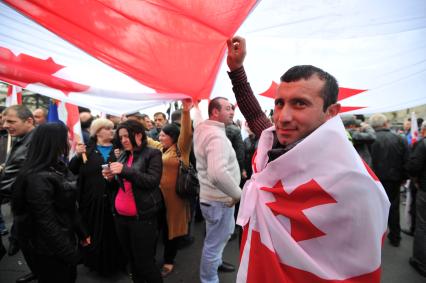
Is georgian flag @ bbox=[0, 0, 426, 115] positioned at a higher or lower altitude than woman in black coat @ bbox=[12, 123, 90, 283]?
higher

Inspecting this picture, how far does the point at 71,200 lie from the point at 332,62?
2273 millimetres

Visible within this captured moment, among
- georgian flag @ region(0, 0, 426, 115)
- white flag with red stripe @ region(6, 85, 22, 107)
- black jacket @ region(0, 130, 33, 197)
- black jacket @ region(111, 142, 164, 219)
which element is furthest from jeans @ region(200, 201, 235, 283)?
white flag with red stripe @ region(6, 85, 22, 107)

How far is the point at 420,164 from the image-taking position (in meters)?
3.28

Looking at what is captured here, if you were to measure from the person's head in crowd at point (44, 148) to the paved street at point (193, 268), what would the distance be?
6.21 ft

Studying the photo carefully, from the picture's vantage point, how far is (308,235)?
103 cm

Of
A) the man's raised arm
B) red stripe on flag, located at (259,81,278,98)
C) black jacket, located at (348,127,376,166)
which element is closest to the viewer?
the man's raised arm

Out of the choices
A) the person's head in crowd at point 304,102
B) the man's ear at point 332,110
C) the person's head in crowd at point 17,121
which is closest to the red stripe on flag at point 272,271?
the person's head in crowd at point 304,102

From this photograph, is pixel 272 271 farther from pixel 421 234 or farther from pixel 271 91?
Answer: pixel 421 234

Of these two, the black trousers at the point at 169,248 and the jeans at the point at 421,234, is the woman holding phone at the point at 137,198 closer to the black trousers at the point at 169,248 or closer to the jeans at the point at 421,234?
the black trousers at the point at 169,248

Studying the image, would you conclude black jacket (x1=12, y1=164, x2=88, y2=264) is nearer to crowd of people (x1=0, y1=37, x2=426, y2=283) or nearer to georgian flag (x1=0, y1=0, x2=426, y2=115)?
crowd of people (x1=0, y1=37, x2=426, y2=283)

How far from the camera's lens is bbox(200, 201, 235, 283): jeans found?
8.54ft

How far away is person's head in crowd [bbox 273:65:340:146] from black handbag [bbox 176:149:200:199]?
2.05 m

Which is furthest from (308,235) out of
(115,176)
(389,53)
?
(115,176)

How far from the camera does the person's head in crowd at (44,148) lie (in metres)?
1.93
